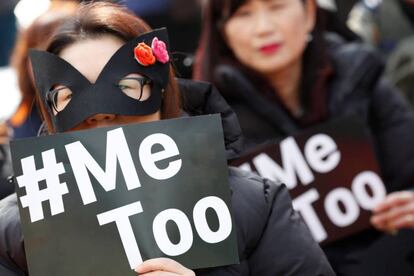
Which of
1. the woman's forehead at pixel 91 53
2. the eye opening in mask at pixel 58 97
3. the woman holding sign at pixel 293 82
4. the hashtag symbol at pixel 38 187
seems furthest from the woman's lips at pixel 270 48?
the hashtag symbol at pixel 38 187

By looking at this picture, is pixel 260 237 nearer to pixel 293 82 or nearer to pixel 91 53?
pixel 91 53

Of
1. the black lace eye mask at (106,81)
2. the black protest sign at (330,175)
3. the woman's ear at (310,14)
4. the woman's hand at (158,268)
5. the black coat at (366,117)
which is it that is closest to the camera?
the woman's hand at (158,268)

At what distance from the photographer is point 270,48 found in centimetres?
318

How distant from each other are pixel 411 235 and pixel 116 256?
1416 millimetres

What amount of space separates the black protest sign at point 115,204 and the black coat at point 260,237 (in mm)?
85

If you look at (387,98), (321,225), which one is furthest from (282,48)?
(321,225)

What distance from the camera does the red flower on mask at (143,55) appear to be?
206 centimetres

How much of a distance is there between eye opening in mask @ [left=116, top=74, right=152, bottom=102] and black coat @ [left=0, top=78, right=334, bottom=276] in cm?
26

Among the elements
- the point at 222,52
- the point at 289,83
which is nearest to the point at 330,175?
the point at 289,83

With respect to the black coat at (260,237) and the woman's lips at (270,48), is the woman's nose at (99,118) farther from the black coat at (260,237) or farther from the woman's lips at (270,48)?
the woman's lips at (270,48)

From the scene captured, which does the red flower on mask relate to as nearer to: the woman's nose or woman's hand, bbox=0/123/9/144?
the woman's nose

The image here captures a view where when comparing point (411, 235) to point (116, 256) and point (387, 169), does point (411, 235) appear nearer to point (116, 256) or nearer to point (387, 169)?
point (387, 169)

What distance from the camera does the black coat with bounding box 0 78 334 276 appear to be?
6.62ft

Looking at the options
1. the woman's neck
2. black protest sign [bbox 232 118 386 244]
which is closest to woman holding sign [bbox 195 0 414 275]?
the woman's neck
